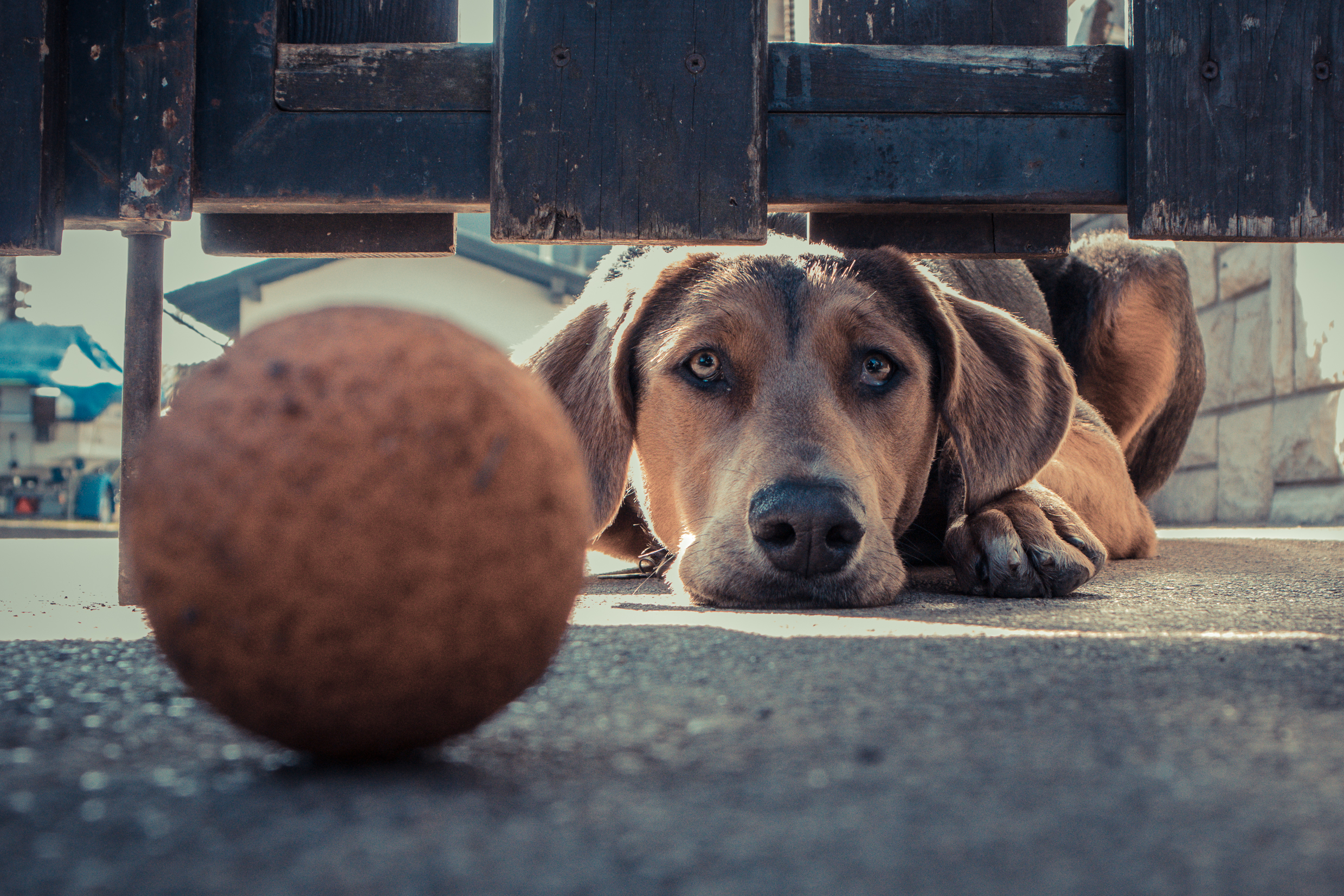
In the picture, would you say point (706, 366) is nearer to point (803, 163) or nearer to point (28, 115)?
point (803, 163)

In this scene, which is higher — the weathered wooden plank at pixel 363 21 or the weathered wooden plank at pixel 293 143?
the weathered wooden plank at pixel 363 21

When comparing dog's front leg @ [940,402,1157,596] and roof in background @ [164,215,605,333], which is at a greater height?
roof in background @ [164,215,605,333]

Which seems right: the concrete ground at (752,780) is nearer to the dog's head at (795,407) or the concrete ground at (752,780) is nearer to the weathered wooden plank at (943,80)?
the dog's head at (795,407)

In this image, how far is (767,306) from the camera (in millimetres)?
3027

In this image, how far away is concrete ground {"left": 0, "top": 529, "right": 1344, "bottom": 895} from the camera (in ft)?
2.51

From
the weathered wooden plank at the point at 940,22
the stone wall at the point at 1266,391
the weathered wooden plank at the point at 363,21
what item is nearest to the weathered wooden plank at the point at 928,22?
the weathered wooden plank at the point at 940,22

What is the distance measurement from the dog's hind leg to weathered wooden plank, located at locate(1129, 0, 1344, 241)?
223cm

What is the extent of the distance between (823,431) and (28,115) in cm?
197

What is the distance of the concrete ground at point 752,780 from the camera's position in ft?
2.51

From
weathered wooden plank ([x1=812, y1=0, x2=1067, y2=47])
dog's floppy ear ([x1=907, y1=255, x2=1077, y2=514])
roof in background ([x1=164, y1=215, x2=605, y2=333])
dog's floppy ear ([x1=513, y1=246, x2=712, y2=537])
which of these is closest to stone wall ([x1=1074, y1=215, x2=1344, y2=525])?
dog's floppy ear ([x1=907, y1=255, x2=1077, y2=514])

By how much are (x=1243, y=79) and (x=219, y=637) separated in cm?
262

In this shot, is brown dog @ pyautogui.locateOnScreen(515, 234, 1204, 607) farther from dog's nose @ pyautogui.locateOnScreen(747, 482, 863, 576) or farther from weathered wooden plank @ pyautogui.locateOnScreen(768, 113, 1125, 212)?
weathered wooden plank @ pyautogui.locateOnScreen(768, 113, 1125, 212)

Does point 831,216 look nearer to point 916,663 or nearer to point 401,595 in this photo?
point 916,663

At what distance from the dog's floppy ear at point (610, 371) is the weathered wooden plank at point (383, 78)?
932 millimetres
